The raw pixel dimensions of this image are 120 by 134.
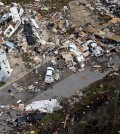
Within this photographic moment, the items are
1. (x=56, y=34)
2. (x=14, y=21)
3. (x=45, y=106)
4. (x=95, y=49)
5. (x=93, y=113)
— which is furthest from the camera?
(x=56, y=34)

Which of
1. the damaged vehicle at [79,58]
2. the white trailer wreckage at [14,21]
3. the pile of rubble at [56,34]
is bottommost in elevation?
the damaged vehicle at [79,58]

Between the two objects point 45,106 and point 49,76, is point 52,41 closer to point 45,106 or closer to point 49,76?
point 49,76

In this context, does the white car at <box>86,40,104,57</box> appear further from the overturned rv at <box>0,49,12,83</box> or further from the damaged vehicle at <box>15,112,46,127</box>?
the damaged vehicle at <box>15,112,46,127</box>

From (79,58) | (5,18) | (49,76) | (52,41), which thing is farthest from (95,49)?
(5,18)

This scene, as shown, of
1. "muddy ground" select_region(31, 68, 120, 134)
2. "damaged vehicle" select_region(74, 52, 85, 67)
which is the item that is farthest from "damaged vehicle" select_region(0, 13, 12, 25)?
"muddy ground" select_region(31, 68, 120, 134)

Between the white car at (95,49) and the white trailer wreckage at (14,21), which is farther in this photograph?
the white trailer wreckage at (14,21)

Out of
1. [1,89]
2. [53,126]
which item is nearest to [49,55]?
[1,89]

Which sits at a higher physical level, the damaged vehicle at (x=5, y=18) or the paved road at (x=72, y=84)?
the damaged vehicle at (x=5, y=18)

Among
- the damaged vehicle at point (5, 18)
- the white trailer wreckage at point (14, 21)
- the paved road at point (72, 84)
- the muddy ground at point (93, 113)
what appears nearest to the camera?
the muddy ground at point (93, 113)

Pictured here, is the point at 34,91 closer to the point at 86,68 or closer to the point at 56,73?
the point at 56,73

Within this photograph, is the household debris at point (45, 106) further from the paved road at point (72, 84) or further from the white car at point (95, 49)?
the white car at point (95, 49)

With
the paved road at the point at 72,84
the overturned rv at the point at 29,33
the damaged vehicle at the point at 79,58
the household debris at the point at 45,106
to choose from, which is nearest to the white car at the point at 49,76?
the paved road at the point at 72,84
